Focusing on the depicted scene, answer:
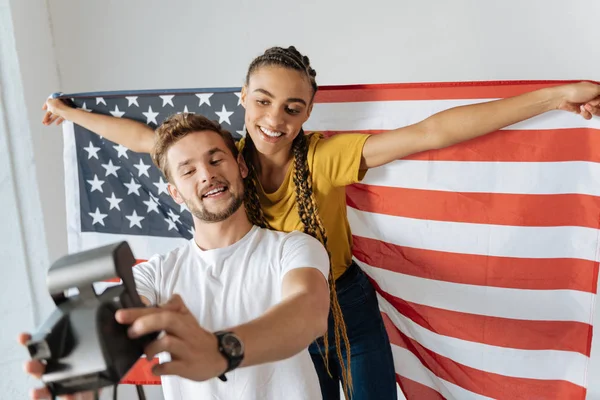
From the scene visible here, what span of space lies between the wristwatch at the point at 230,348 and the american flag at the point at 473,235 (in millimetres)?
929

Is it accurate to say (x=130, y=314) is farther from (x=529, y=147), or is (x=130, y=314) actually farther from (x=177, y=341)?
(x=529, y=147)

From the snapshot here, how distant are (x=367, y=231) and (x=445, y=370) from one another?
0.49m

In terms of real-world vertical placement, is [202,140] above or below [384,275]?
above

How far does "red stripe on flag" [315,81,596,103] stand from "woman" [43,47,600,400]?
0.10 meters

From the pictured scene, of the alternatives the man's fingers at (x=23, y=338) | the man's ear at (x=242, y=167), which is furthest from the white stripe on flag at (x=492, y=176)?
the man's fingers at (x=23, y=338)

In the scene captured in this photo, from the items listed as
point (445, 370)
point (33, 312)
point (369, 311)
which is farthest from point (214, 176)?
point (33, 312)

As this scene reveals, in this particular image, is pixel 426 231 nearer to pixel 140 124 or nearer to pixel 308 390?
pixel 308 390

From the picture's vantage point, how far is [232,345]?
0.87 meters

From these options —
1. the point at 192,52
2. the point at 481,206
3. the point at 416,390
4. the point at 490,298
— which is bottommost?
the point at 416,390

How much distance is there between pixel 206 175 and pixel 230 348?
1.78 ft

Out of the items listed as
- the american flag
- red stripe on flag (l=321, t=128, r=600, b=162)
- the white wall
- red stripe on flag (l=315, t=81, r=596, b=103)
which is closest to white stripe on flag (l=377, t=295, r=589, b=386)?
the american flag

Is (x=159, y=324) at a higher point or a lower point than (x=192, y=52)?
lower

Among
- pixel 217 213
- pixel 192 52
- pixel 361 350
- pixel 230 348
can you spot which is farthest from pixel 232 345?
pixel 192 52

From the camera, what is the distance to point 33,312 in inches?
92.4
